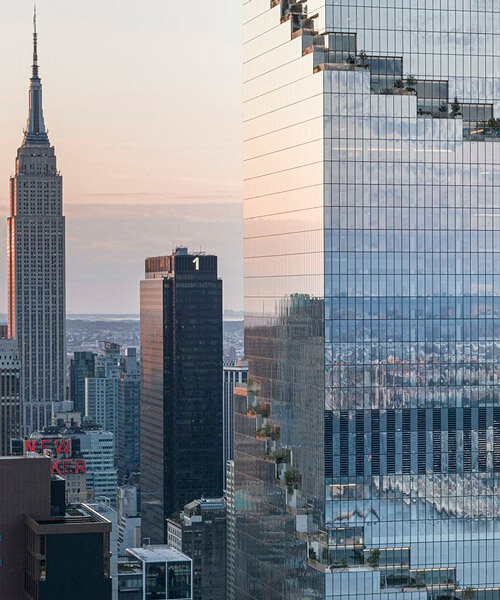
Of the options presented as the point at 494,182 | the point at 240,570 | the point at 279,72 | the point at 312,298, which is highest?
the point at 279,72

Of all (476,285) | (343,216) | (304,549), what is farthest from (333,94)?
(304,549)

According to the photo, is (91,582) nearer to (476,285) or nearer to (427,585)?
(427,585)

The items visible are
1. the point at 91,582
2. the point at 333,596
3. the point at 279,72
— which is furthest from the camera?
the point at 279,72

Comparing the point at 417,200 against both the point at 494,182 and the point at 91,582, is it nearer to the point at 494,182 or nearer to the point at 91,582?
the point at 494,182

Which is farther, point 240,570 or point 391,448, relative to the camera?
point 240,570

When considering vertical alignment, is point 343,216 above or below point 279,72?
A: below

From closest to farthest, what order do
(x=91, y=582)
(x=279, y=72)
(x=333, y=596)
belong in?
(x=91, y=582), (x=333, y=596), (x=279, y=72)
